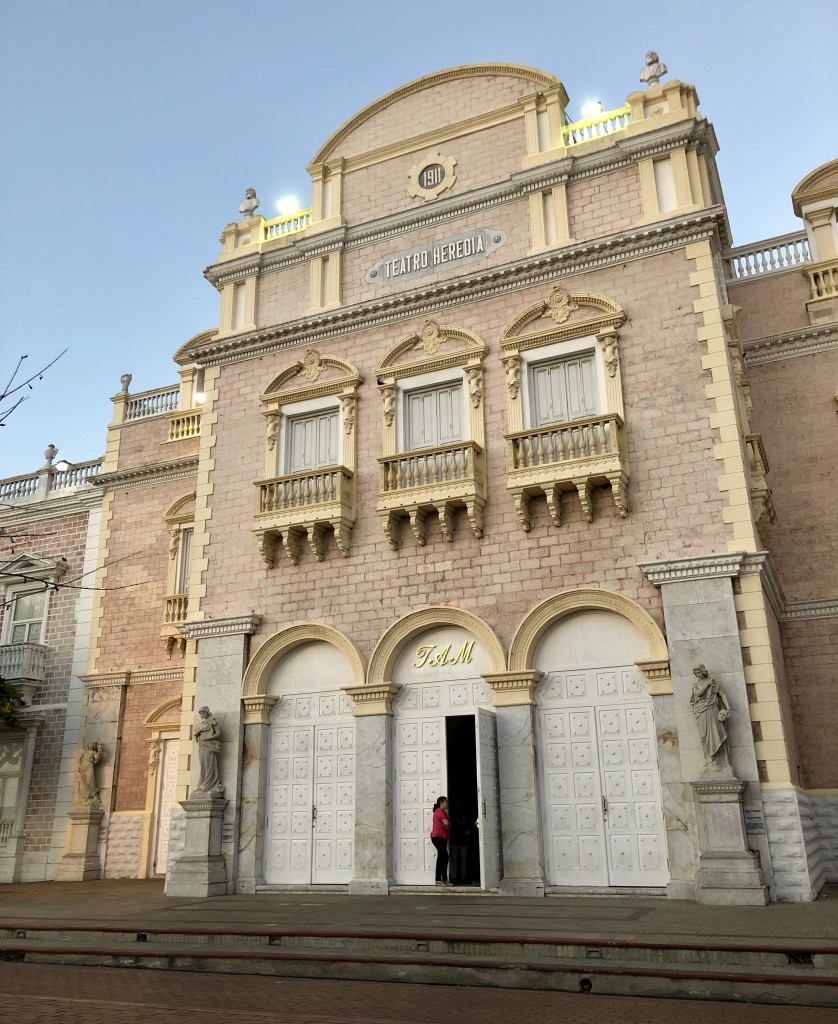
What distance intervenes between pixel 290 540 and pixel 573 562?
5366 mm

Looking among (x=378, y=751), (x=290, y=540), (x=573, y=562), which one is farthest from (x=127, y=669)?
(x=573, y=562)

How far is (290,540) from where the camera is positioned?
17.0m

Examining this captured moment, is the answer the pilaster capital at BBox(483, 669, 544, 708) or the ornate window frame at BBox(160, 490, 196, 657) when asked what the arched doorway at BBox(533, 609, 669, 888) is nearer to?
the pilaster capital at BBox(483, 669, 544, 708)

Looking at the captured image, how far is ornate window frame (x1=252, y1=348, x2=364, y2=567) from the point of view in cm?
1667

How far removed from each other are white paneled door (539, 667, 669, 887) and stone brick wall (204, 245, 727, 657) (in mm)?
1413

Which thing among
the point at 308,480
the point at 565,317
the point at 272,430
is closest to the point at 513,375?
the point at 565,317

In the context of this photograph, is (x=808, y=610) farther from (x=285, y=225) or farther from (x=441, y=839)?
(x=285, y=225)

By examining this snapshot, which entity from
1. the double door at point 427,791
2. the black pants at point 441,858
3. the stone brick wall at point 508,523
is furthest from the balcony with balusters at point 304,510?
the black pants at point 441,858

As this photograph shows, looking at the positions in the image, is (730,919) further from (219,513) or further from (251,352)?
(251,352)

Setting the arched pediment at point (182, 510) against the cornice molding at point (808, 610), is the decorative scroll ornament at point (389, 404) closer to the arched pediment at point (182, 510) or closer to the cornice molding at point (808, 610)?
the arched pediment at point (182, 510)

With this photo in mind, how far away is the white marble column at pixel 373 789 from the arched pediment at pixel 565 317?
6.76m

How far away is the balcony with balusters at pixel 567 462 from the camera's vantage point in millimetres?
14586

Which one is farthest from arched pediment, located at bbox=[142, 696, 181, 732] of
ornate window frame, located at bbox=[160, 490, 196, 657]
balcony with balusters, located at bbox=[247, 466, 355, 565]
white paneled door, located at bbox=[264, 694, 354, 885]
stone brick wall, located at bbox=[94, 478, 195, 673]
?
balcony with balusters, located at bbox=[247, 466, 355, 565]

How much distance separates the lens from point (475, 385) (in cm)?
1650
